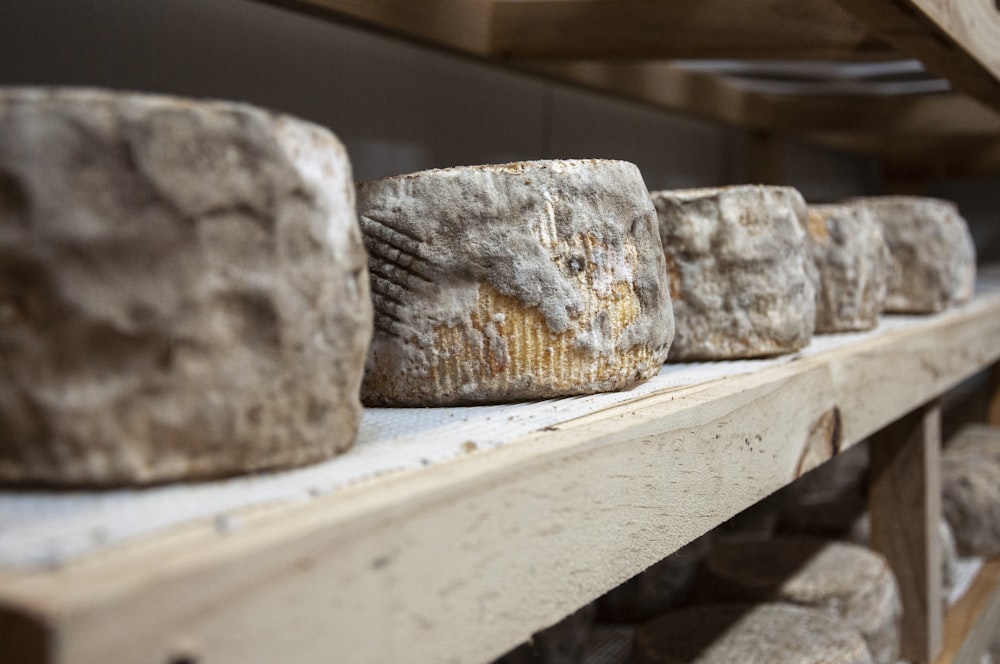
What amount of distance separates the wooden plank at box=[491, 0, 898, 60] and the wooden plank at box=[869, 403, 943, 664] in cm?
79

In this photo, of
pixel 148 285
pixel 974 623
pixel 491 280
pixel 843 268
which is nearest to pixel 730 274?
pixel 843 268

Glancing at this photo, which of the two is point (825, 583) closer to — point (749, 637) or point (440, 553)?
point (749, 637)

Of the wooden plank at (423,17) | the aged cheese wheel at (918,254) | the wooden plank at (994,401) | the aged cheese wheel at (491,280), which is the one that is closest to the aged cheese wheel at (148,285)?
the aged cheese wheel at (491,280)

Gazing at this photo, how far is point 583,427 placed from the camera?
2.49 feet

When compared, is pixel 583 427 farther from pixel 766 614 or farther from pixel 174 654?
pixel 766 614

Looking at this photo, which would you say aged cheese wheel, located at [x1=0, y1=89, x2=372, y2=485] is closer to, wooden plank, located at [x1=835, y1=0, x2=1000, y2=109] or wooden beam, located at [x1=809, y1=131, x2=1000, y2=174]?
wooden plank, located at [x1=835, y1=0, x2=1000, y2=109]

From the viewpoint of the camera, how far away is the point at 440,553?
22.9 inches

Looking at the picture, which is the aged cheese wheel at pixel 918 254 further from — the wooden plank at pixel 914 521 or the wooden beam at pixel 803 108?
the wooden beam at pixel 803 108

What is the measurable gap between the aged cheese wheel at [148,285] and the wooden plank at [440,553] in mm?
83

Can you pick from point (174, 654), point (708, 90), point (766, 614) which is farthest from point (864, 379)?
point (708, 90)

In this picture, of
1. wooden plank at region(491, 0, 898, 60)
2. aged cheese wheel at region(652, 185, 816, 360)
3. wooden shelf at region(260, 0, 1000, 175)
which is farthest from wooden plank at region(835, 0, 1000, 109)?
aged cheese wheel at region(652, 185, 816, 360)

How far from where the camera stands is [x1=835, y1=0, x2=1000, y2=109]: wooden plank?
3.83 ft

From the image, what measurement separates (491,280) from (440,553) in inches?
13.4

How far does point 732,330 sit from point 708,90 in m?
1.30
